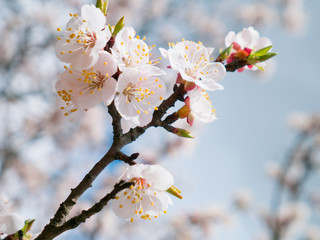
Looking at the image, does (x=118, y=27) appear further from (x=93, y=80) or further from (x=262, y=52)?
(x=262, y=52)

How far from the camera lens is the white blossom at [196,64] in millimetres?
912

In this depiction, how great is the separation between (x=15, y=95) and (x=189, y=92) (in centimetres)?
495

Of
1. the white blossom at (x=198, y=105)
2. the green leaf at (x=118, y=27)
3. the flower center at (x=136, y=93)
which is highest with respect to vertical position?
the green leaf at (x=118, y=27)

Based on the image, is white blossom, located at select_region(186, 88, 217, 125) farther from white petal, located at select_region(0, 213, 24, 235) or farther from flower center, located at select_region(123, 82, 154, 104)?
white petal, located at select_region(0, 213, 24, 235)

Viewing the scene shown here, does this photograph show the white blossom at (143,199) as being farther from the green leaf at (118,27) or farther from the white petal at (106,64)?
the green leaf at (118,27)

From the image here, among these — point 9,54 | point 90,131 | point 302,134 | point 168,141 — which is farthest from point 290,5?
point 9,54

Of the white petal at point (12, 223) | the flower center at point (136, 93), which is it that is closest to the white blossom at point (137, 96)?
the flower center at point (136, 93)

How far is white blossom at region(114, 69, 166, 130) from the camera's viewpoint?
2.64 feet

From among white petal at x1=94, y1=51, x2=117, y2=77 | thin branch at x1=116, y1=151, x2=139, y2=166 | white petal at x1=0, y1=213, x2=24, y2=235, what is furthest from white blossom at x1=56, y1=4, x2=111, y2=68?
white petal at x1=0, y1=213, x2=24, y2=235

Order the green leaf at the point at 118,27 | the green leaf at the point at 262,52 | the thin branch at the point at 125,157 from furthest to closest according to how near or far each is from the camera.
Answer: the green leaf at the point at 262,52 → the green leaf at the point at 118,27 → the thin branch at the point at 125,157

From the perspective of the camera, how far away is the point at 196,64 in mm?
1006

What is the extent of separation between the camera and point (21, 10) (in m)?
6.34

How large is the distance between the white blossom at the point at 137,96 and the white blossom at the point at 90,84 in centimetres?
3

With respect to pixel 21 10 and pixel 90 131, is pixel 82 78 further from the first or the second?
pixel 90 131
